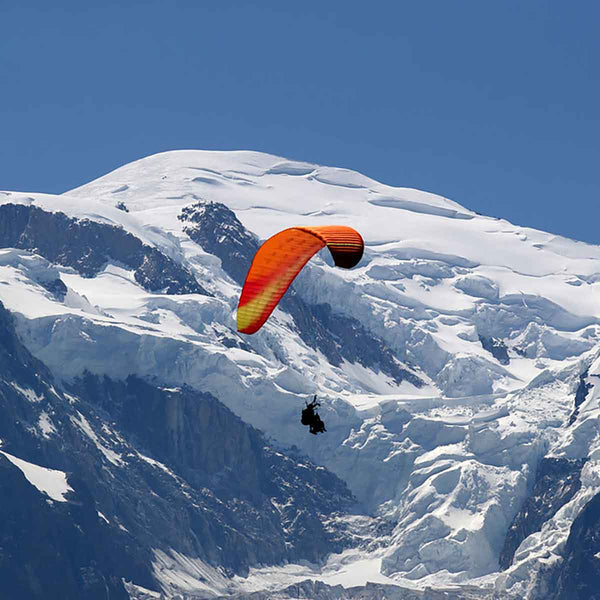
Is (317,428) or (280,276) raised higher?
(280,276)

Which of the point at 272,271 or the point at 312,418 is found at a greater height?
the point at 272,271

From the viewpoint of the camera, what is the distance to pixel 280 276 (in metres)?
112

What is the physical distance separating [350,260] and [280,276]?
6.14 metres

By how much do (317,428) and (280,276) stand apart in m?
7.84

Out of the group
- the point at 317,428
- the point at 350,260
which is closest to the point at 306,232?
the point at 350,260

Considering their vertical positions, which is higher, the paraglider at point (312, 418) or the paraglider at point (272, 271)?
the paraglider at point (272, 271)

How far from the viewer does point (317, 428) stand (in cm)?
11225

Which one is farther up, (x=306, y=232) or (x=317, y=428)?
(x=306, y=232)

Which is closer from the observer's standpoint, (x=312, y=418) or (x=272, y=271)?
(x=312, y=418)

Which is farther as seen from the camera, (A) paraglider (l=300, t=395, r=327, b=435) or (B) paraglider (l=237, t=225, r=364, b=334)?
(B) paraglider (l=237, t=225, r=364, b=334)

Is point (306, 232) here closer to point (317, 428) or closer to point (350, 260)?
point (350, 260)

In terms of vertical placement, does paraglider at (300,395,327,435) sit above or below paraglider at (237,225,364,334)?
below

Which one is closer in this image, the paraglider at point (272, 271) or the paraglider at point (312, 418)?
the paraglider at point (312, 418)

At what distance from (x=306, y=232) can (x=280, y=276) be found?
3.99 metres
